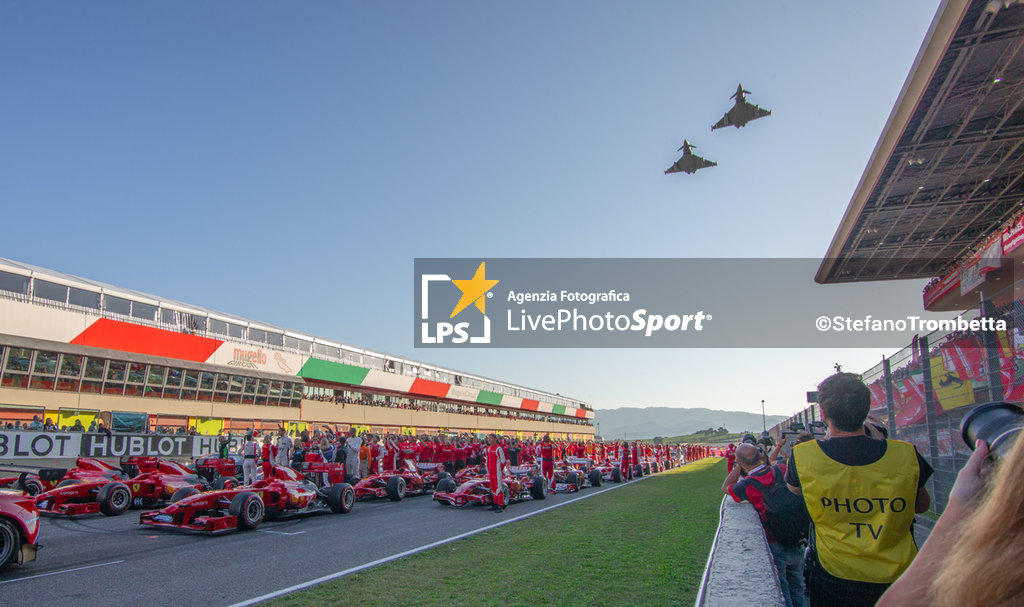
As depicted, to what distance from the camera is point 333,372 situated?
43.2 meters

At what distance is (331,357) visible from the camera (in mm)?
43969

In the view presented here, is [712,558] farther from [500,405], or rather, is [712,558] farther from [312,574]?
[500,405]

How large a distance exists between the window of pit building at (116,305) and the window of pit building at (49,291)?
1760 mm

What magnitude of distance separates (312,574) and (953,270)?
31.9 meters

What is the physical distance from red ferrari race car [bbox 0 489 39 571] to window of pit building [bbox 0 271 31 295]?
21956 mm

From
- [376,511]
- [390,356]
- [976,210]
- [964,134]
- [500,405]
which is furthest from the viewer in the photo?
[500,405]

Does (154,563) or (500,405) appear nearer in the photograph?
(154,563)

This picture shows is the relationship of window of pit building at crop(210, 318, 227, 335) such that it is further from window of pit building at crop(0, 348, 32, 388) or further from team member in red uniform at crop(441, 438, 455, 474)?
team member in red uniform at crop(441, 438, 455, 474)

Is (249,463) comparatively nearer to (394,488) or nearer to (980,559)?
(394,488)

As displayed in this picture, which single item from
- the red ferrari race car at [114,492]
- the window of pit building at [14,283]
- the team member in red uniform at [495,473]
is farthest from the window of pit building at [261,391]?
the team member in red uniform at [495,473]

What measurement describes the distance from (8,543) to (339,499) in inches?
254

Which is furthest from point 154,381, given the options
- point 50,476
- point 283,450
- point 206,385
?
point 50,476

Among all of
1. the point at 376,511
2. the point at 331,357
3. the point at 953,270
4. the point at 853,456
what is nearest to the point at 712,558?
the point at 853,456

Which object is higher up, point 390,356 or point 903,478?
point 390,356
